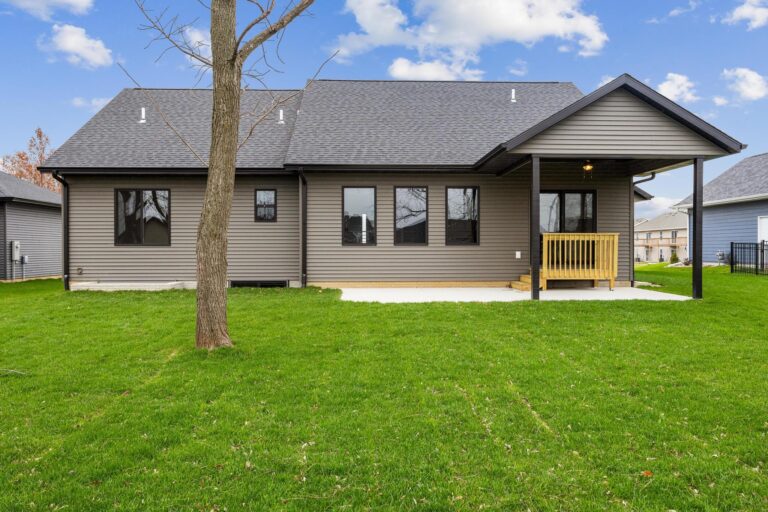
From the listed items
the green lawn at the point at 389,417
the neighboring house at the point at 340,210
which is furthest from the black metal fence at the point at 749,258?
the green lawn at the point at 389,417

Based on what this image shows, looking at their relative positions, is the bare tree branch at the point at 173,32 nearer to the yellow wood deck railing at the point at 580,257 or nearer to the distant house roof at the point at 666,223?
the yellow wood deck railing at the point at 580,257

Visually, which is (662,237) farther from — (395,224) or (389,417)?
(389,417)

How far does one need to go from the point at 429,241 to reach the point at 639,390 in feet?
23.0

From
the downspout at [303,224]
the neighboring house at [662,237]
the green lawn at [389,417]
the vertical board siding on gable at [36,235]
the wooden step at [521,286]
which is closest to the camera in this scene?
the green lawn at [389,417]

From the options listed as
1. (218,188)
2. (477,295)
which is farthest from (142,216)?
(477,295)

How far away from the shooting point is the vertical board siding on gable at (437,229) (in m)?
10.3

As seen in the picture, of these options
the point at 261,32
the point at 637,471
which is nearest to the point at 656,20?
the point at 261,32

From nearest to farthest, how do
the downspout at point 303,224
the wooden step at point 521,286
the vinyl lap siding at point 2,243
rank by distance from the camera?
the wooden step at point 521,286 < the downspout at point 303,224 < the vinyl lap siding at point 2,243

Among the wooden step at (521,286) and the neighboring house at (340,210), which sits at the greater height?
the neighboring house at (340,210)

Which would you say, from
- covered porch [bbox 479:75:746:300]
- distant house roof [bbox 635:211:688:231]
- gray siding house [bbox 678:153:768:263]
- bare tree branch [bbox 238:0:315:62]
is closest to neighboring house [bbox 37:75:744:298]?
covered porch [bbox 479:75:746:300]

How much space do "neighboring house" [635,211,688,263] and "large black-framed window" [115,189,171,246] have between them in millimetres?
50854

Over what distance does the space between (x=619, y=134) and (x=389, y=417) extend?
756 cm

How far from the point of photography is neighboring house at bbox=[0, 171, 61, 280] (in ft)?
48.8

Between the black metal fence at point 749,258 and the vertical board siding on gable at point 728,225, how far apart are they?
45.1 inches
